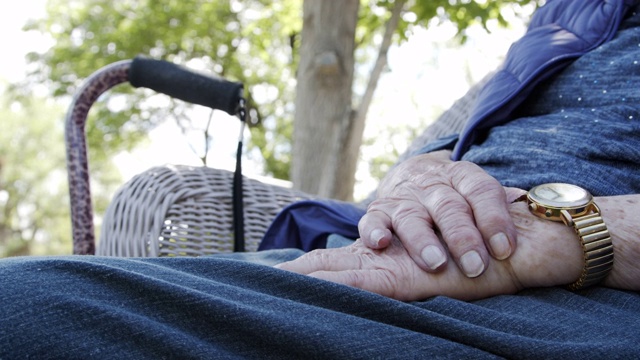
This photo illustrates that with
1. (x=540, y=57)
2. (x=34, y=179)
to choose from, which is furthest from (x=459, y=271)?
(x=34, y=179)

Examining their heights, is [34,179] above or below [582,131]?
below

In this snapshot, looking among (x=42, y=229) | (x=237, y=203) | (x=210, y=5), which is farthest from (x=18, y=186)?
(x=237, y=203)

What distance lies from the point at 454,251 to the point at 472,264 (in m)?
0.03

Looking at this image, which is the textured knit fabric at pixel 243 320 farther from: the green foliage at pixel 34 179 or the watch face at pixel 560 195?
the green foliage at pixel 34 179

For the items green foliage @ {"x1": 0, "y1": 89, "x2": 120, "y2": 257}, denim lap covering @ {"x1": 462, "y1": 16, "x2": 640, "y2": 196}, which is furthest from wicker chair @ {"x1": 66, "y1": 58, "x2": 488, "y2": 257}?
green foliage @ {"x1": 0, "y1": 89, "x2": 120, "y2": 257}

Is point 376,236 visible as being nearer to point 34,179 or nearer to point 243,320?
point 243,320

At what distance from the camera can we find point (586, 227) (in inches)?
33.1

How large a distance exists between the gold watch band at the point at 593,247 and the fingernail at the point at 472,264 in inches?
5.8

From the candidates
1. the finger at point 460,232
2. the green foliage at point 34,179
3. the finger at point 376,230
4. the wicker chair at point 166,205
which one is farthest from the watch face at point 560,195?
the green foliage at point 34,179

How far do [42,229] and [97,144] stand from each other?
571 inches

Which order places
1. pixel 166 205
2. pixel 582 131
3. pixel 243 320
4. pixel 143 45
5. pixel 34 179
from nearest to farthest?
pixel 243 320, pixel 582 131, pixel 166 205, pixel 143 45, pixel 34 179

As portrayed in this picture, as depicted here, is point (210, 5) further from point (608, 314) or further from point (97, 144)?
point (608, 314)

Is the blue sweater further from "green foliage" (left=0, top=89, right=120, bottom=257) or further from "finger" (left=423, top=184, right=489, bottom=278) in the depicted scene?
"green foliage" (left=0, top=89, right=120, bottom=257)

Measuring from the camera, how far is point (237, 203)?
5.41 feet
